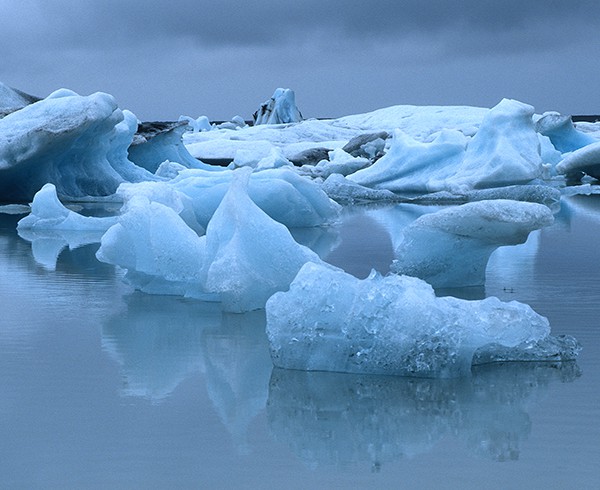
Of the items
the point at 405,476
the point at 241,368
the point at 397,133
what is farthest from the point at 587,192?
the point at 405,476

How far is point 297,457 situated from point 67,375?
3.84ft

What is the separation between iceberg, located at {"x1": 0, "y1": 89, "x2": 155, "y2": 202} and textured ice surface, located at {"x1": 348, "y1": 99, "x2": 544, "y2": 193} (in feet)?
11.9

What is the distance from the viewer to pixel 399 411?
9.71ft

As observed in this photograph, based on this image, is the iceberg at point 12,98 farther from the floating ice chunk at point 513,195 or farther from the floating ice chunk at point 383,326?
the floating ice chunk at point 383,326

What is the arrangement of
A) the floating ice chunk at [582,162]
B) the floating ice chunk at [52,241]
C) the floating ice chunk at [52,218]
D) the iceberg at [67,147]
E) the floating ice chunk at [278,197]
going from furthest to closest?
1. the floating ice chunk at [582,162]
2. the iceberg at [67,147]
3. the floating ice chunk at [52,218]
4. the floating ice chunk at [278,197]
5. the floating ice chunk at [52,241]

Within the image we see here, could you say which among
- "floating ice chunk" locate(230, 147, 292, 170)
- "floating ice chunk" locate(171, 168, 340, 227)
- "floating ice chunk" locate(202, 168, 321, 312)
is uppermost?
"floating ice chunk" locate(202, 168, 321, 312)

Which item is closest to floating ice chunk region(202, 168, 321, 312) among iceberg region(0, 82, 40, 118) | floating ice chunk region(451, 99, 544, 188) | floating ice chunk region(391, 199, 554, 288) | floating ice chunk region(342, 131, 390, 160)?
floating ice chunk region(391, 199, 554, 288)

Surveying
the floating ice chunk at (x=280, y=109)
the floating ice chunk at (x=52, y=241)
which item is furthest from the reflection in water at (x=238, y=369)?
the floating ice chunk at (x=280, y=109)

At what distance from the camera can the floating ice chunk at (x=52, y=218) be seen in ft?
30.0

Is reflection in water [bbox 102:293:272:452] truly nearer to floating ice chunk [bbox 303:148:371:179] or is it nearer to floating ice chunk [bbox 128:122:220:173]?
floating ice chunk [bbox 128:122:220:173]

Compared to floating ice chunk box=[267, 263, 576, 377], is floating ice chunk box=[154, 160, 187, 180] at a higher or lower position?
lower

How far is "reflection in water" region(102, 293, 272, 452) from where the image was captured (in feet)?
10.5

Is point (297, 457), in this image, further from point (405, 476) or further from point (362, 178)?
point (362, 178)

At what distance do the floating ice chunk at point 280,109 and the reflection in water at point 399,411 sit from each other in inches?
1196
